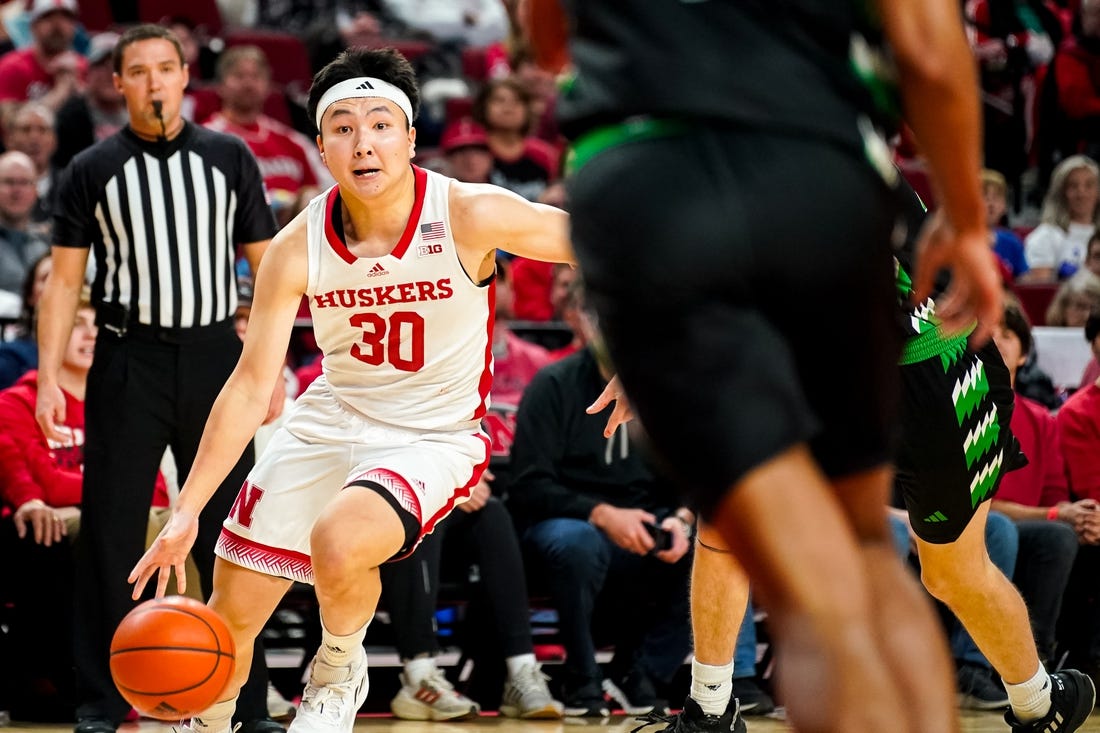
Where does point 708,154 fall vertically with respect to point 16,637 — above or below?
above

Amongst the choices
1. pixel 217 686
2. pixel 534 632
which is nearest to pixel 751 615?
pixel 534 632

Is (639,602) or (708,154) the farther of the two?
(639,602)

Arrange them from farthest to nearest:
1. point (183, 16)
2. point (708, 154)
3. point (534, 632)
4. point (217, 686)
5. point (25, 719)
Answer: point (183, 16), point (534, 632), point (25, 719), point (217, 686), point (708, 154)

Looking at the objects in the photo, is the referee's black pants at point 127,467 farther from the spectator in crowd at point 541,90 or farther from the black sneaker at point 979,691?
the spectator in crowd at point 541,90

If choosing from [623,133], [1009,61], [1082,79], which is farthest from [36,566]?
[1082,79]

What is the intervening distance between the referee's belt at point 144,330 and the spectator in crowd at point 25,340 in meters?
1.09

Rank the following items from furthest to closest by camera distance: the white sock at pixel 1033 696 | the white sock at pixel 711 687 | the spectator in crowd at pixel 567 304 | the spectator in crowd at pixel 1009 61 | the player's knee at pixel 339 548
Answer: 1. the spectator in crowd at pixel 1009 61
2. the spectator in crowd at pixel 567 304
3. the white sock at pixel 1033 696
4. the white sock at pixel 711 687
5. the player's knee at pixel 339 548

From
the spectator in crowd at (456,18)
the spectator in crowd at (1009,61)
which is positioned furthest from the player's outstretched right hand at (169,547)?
the spectator in crowd at (456,18)

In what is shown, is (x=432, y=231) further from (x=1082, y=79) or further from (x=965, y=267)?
(x=1082, y=79)

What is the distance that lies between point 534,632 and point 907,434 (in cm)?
284

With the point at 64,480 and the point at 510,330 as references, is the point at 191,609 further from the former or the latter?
the point at 510,330

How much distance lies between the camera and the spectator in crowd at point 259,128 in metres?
9.51

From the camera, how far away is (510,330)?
7902 mm

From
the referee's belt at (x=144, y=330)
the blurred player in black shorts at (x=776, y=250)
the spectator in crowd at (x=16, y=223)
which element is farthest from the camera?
the spectator in crowd at (x=16, y=223)
